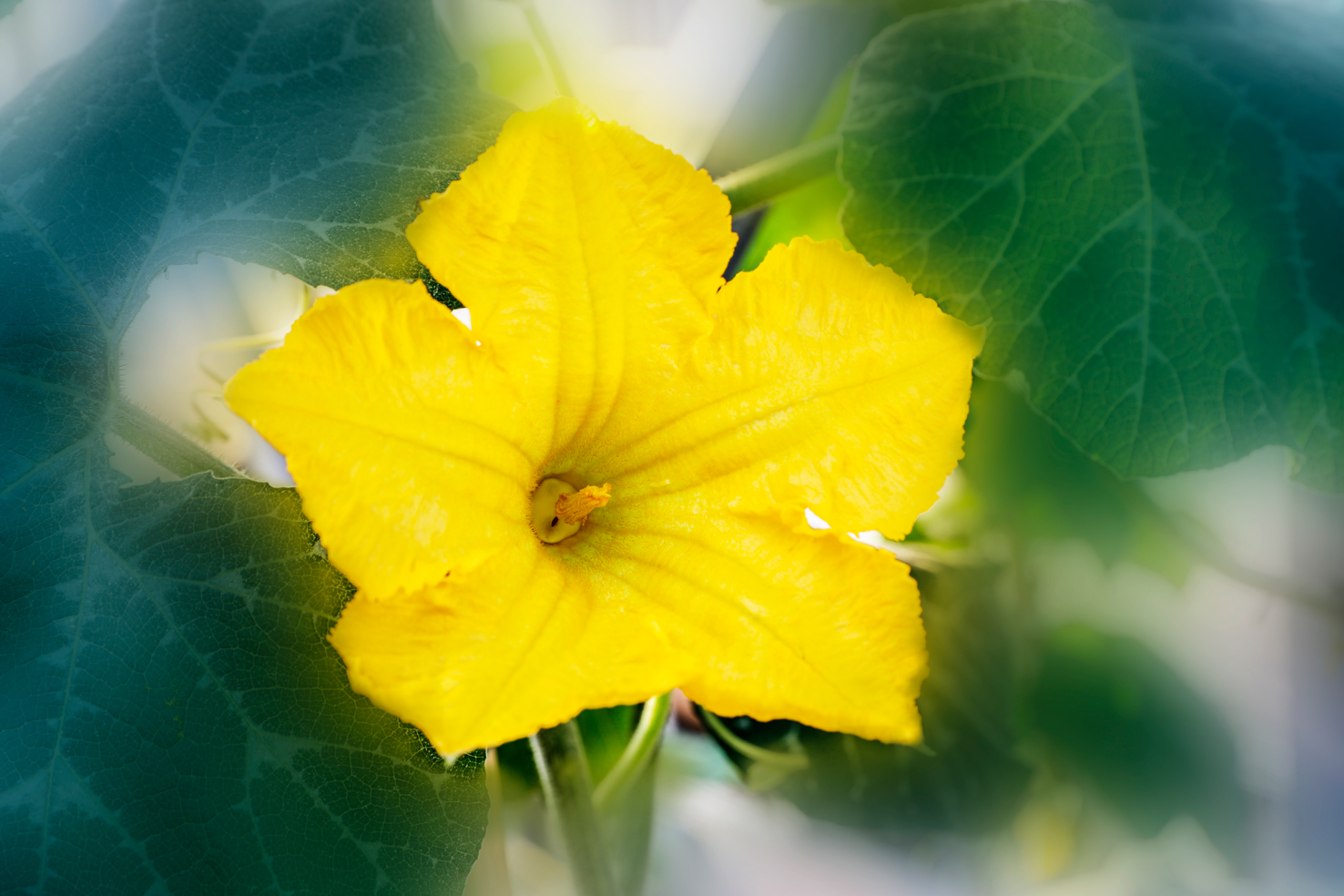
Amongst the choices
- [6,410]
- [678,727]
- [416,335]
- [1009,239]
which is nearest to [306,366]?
[416,335]

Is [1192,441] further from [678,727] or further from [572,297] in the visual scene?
[678,727]

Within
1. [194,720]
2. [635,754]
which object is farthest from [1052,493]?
Answer: [194,720]

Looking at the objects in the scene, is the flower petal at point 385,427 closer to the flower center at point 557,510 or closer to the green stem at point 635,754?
the flower center at point 557,510

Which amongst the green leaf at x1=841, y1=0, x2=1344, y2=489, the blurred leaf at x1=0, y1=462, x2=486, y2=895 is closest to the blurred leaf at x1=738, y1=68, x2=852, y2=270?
the green leaf at x1=841, y1=0, x2=1344, y2=489

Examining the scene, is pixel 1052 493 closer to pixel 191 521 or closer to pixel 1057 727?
pixel 1057 727

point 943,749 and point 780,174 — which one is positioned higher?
point 780,174

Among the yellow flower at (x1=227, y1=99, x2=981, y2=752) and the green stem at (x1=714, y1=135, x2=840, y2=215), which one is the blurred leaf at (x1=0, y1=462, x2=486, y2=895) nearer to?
the yellow flower at (x1=227, y1=99, x2=981, y2=752)
